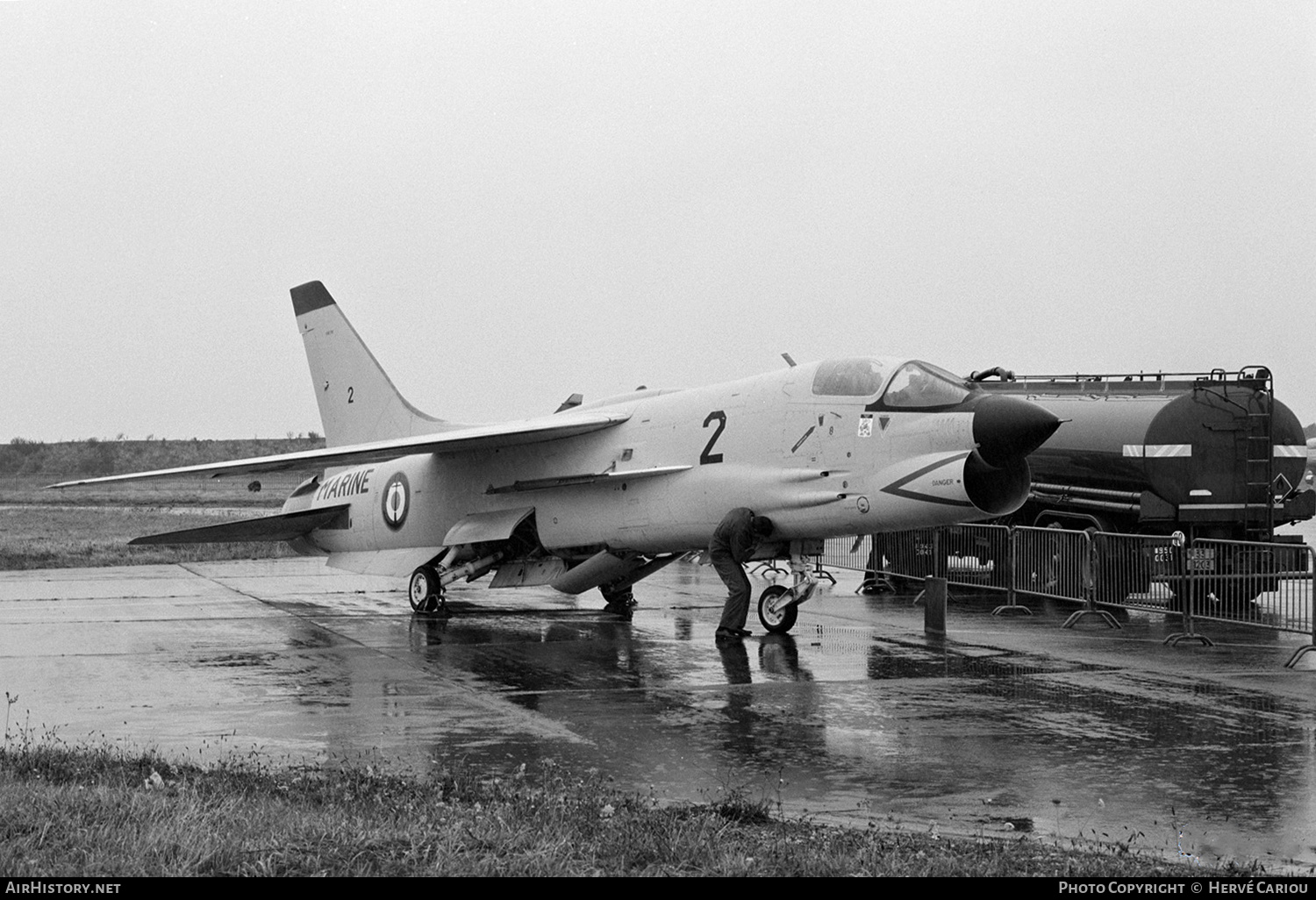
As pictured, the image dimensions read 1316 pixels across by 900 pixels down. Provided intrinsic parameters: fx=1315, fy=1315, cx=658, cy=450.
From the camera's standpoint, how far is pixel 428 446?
1495 cm

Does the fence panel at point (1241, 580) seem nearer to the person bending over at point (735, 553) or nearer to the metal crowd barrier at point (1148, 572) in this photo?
the metal crowd barrier at point (1148, 572)

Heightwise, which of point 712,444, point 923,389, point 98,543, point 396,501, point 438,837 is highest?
point 923,389

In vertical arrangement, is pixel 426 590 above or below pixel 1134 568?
below

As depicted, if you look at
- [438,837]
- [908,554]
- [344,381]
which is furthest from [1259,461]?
[438,837]

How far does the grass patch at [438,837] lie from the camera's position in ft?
15.6

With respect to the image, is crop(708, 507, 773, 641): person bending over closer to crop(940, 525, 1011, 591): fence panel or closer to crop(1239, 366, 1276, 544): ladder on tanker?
crop(940, 525, 1011, 591): fence panel

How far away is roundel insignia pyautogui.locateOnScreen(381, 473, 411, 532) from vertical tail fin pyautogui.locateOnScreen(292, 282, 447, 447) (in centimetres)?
144

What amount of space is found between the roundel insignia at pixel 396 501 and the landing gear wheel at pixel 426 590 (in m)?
1.02

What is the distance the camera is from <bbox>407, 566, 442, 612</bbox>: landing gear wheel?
53.3 ft

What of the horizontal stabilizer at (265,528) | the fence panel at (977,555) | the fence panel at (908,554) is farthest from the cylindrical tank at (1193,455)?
the horizontal stabilizer at (265,528)

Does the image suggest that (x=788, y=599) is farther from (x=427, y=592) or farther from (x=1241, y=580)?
(x=1241, y=580)

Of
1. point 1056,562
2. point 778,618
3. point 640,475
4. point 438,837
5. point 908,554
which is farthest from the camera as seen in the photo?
point 908,554

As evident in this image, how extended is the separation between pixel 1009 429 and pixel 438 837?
8132 mm

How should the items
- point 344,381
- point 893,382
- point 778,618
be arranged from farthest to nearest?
point 344,381 < point 778,618 < point 893,382
